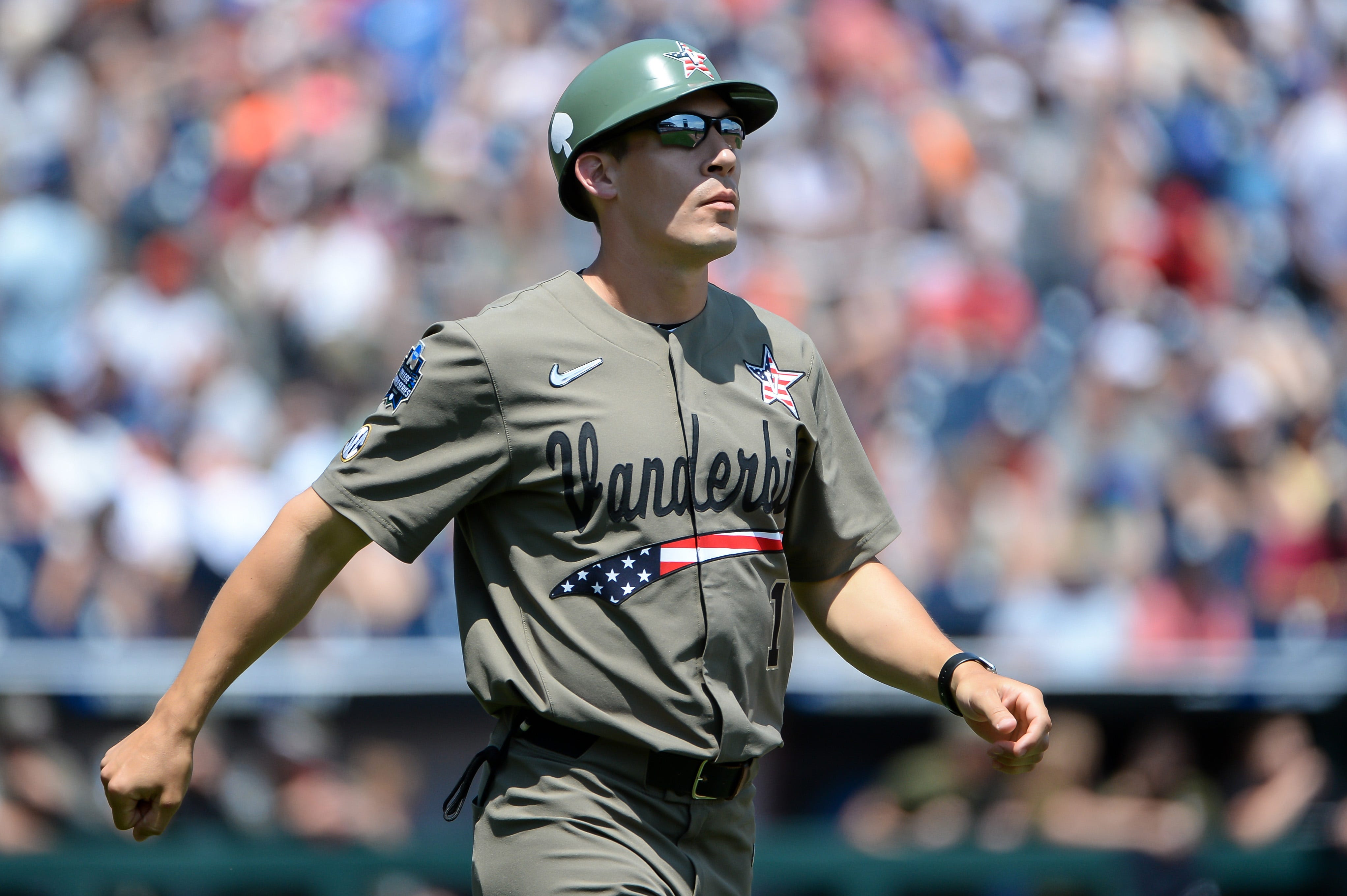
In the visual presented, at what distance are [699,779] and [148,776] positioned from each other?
40.3 inches

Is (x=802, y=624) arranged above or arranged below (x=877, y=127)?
below

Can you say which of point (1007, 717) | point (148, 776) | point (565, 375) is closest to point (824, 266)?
point (565, 375)

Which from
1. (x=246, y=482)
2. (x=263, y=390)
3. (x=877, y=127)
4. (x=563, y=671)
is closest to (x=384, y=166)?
(x=263, y=390)

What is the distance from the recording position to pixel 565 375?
295 cm

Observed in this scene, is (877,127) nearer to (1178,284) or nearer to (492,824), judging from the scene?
(1178,284)

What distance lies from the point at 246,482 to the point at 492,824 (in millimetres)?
5042

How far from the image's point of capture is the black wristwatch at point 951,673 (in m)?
2.89

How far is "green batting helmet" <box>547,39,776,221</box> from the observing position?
3010 mm

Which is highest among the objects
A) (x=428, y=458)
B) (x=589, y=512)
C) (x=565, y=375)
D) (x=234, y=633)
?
(x=565, y=375)

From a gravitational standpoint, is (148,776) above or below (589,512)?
below

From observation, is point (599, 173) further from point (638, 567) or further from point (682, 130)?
point (638, 567)

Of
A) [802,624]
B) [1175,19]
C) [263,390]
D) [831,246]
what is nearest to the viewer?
[802,624]

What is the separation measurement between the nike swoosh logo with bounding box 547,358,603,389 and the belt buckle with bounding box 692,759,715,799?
776 millimetres

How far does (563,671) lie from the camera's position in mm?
2859
